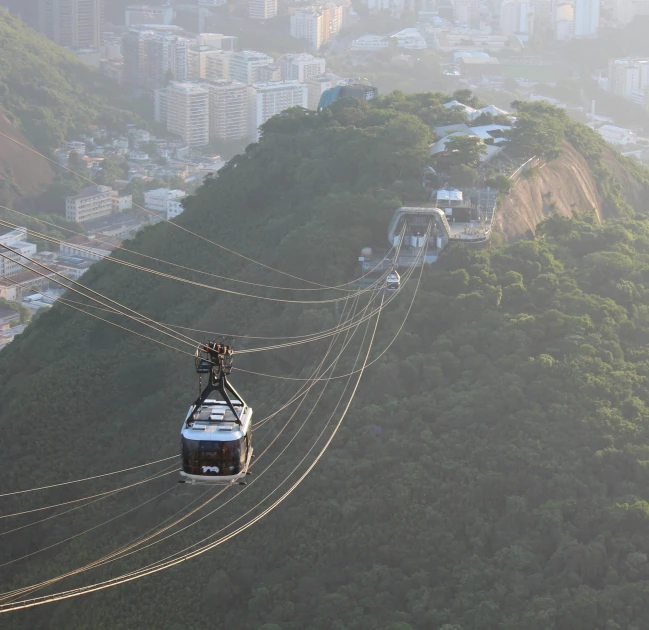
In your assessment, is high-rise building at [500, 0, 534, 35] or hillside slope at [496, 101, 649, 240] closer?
hillside slope at [496, 101, 649, 240]

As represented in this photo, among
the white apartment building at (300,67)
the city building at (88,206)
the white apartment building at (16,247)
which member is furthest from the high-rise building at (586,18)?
the white apartment building at (16,247)

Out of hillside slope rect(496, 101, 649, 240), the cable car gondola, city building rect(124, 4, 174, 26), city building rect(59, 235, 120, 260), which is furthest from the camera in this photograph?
city building rect(124, 4, 174, 26)

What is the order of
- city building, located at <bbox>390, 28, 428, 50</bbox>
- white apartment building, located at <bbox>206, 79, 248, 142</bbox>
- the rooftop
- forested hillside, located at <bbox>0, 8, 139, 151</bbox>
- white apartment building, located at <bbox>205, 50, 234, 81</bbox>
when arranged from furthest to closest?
1. city building, located at <bbox>390, 28, 428, 50</bbox>
2. white apartment building, located at <bbox>205, 50, 234, 81</bbox>
3. white apartment building, located at <bbox>206, 79, 248, 142</bbox>
4. forested hillside, located at <bbox>0, 8, 139, 151</bbox>
5. the rooftop

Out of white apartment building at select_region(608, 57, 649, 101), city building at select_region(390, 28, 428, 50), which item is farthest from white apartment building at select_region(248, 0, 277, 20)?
white apartment building at select_region(608, 57, 649, 101)

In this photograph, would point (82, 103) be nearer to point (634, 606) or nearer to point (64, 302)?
point (64, 302)

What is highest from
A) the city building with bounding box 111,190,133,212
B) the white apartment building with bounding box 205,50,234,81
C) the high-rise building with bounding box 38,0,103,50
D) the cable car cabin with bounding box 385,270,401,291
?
the high-rise building with bounding box 38,0,103,50

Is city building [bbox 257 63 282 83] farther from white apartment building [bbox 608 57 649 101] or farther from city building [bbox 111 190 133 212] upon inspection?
city building [bbox 111 190 133 212]
